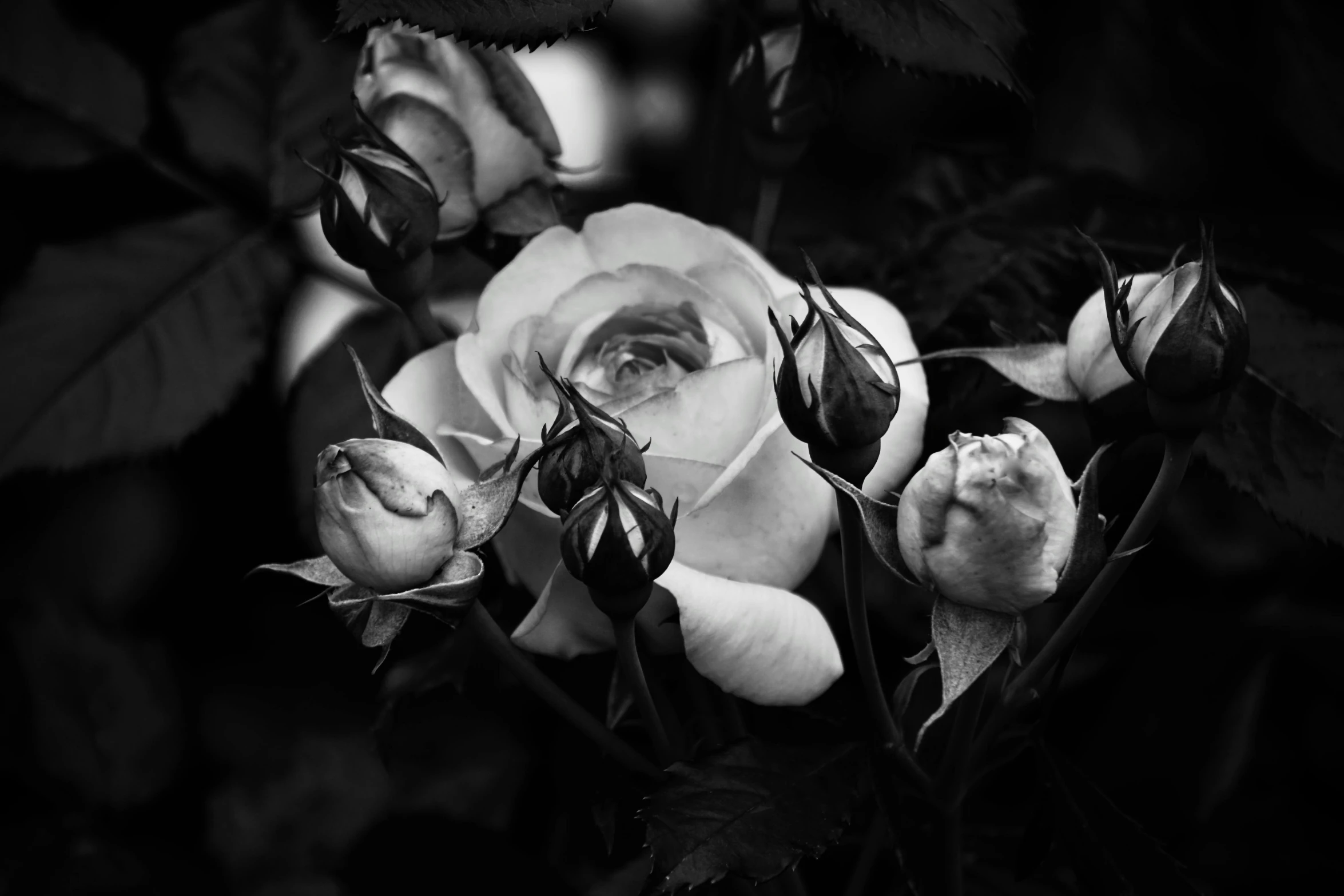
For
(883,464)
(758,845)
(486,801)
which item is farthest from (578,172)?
(486,801)

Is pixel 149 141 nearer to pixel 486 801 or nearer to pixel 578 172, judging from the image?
pixel 578 172

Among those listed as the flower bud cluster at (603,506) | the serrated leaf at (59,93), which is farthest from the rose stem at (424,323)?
the serrated leaf at (59,93)

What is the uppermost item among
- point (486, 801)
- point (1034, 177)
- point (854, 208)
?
point (1034, 177)

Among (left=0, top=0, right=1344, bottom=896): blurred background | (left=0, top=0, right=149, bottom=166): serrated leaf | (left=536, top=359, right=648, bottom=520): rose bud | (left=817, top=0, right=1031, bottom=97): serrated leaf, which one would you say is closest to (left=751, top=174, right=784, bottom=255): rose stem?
(left=0, top=0, right=1344, bottom=896): blurred background

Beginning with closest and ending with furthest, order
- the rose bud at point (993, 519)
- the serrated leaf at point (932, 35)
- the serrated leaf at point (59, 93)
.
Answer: the rose bud at point (993, 519) < the serrated leaf at point (932, 35) < the serrated leaf at point (59, 93)

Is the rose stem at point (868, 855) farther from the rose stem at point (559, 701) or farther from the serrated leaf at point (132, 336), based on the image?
the serrated leaf at point (132, 336)
